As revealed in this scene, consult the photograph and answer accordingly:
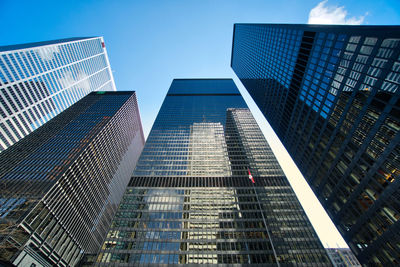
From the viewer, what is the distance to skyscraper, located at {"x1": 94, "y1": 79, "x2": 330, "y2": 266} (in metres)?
45.6

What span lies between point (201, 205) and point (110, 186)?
81006 mm

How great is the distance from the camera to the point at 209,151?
8619cm

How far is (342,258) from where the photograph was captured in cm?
11444

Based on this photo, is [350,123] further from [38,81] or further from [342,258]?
[38,81]

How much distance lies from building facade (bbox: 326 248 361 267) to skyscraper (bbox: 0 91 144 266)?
148 m

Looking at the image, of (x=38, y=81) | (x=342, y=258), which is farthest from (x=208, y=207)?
(x=38, y=81)

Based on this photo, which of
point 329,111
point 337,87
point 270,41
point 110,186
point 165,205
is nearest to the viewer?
point 337,87

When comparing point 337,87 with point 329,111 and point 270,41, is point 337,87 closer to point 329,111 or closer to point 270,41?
point 329,111

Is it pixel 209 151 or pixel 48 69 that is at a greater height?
pixel 48 69

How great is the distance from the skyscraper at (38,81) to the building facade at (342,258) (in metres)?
208

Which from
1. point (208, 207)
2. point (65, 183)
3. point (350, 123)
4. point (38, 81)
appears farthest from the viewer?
point (38, 81)

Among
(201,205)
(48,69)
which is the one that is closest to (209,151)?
(201,205)

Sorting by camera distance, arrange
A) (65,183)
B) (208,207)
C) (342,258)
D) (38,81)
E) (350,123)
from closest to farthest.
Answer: (350,123), (208,207), (65,183), (38,81), (342,258)

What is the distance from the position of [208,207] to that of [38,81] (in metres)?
135
